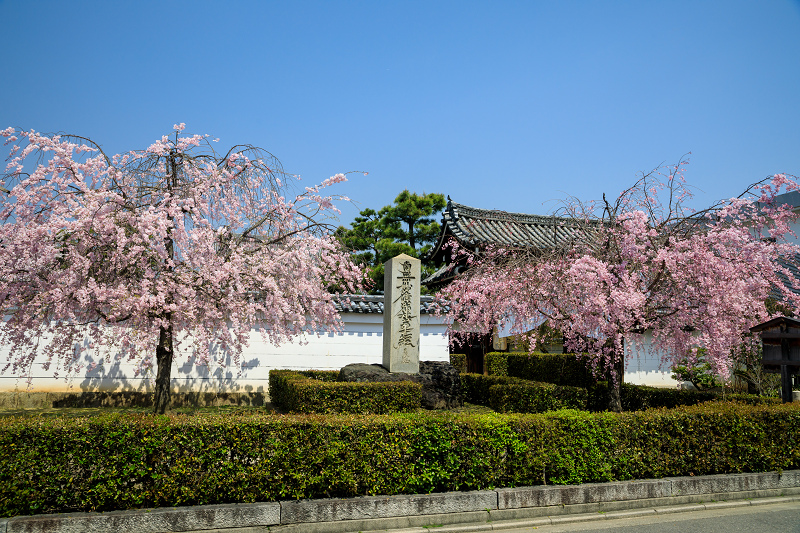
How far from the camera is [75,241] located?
A: 27.8ft

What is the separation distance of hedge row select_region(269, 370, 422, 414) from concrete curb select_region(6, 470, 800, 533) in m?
4.16

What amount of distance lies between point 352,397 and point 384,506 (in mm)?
4406

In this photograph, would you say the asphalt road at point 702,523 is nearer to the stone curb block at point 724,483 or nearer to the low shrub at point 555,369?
the stone curb block at point 724,483

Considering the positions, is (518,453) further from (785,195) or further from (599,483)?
(785,195)

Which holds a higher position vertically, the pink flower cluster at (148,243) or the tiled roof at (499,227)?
the tiled roof at (499,227)

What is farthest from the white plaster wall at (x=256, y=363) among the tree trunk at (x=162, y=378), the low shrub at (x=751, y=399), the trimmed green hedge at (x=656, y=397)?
the low shrub at (x=751, y=399)

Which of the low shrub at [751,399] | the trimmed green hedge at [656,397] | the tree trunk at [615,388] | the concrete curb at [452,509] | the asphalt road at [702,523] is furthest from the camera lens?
the tree trunk at [615,388]

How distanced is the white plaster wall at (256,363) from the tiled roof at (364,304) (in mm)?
233

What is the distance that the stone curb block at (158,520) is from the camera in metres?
5.26

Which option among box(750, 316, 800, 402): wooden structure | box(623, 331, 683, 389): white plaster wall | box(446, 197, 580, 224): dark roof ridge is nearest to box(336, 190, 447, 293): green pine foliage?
box(446, 197, 580, 224): dark roof ridge

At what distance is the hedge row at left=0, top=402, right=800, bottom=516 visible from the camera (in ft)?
18.4

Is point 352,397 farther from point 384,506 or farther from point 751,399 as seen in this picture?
point 751,399

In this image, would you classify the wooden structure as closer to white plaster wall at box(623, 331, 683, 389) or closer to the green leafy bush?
white plaster wall at box(623, 331, 683, 389)

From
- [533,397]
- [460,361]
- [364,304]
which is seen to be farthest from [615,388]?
[460,361]
